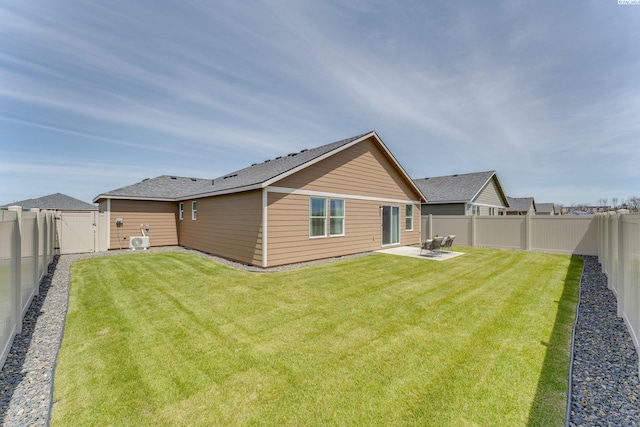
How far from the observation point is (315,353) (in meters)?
3.82

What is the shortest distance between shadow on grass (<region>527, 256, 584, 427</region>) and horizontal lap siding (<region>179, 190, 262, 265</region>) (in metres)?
7.90

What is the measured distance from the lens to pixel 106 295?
21.7 ft

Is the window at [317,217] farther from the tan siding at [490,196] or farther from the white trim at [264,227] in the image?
the tan siding at [490,196]

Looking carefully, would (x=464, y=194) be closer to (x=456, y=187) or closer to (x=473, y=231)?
(x=456, y=187)

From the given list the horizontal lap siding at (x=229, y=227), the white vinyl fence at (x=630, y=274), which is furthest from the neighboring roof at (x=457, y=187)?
the horizontal lap siding at (x=229, y=227)

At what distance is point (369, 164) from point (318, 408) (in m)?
11.5

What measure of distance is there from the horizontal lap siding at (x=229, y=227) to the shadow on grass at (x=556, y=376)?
7.90m

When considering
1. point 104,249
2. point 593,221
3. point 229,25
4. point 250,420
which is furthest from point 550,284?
point 104,249

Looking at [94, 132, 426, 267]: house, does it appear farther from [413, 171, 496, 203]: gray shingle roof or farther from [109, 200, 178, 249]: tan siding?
[413, 171, 496, 203]: gray shingle roof

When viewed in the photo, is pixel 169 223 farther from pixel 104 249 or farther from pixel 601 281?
pixel 601 281

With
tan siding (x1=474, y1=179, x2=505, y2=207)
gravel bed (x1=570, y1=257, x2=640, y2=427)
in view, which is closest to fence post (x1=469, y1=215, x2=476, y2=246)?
tan siding (x1=474, y1=179, x2=505, y2=207)

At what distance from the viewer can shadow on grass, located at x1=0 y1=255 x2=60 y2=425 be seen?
9.56 feet

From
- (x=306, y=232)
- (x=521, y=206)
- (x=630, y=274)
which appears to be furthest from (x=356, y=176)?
(x=521, y=206)

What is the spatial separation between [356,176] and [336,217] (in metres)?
2.23
